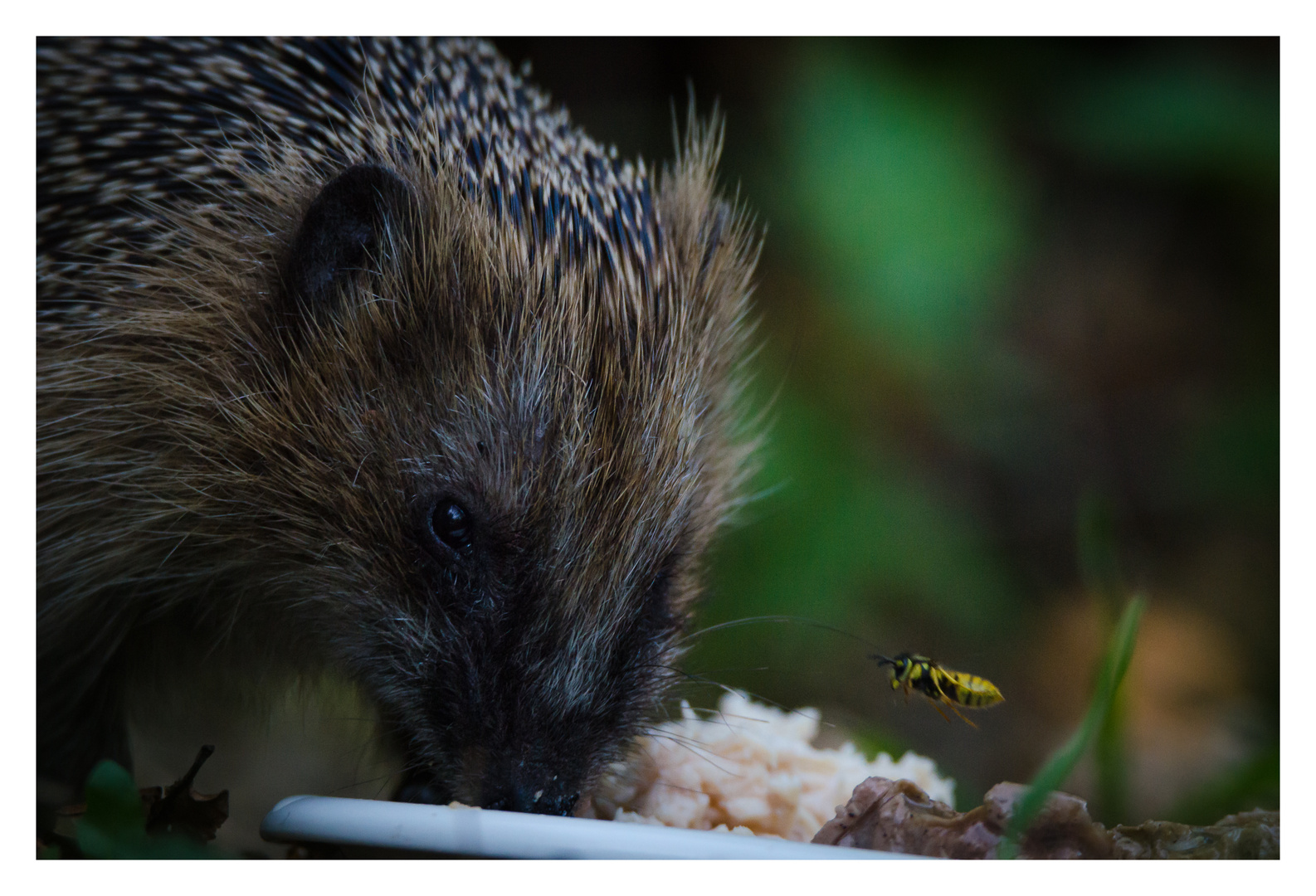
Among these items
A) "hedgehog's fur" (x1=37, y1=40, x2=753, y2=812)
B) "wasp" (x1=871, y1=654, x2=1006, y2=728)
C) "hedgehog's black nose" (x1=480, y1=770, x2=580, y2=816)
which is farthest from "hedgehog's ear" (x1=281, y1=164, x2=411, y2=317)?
"wasp" (x1=871, y1=654, x2=1006, y2=728)

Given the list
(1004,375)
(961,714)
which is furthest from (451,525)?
(1004,375)

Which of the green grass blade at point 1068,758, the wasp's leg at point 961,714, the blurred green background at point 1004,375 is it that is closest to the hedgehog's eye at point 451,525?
the blurred green background at point 1004,375

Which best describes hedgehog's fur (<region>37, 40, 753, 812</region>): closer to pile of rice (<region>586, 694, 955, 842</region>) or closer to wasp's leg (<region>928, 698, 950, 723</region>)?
pile of rice (<region>586, 694, 955, 842</region>)

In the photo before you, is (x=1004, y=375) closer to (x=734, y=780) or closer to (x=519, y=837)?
(x=734, y=780)

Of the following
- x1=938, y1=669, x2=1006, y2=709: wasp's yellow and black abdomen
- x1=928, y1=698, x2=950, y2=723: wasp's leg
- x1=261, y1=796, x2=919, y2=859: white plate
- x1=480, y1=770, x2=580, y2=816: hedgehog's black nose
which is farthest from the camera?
x1=928, y1=698, x2=950, y2=723: wasp's leg

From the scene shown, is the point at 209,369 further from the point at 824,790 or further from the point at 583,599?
the point at 824,790
